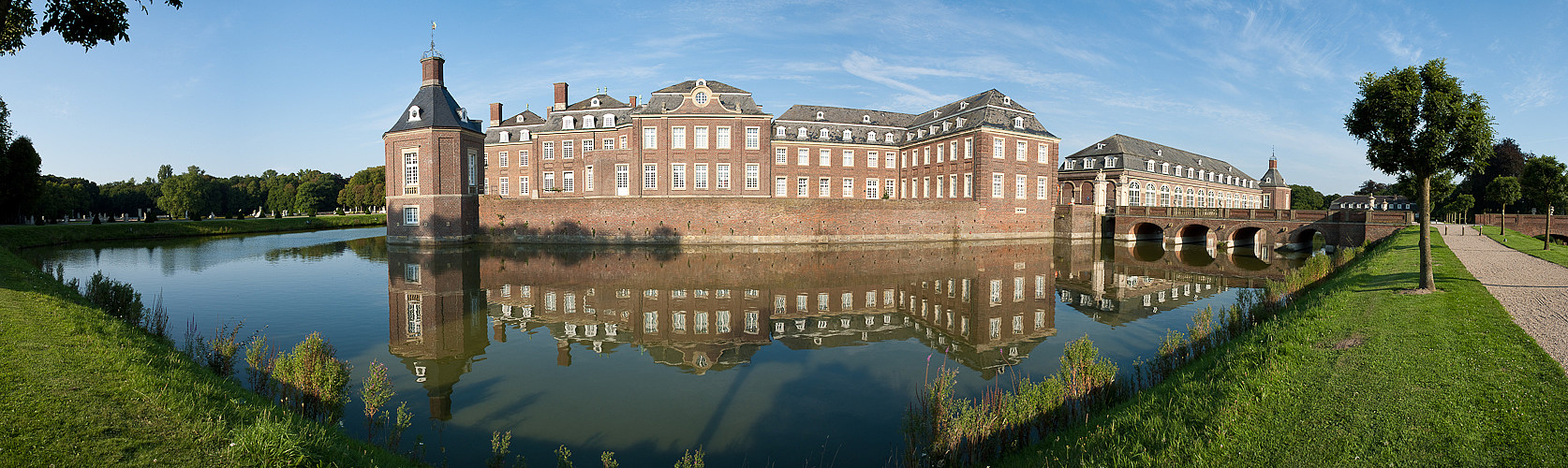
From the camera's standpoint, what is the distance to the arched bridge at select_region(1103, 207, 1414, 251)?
31.5m

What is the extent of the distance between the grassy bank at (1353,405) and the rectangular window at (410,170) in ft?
120

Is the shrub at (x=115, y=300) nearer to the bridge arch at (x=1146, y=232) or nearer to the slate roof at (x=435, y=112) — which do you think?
the slate roof at (x=435, y=112)

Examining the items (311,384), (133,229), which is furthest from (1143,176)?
(133,229)

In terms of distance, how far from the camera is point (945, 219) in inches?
1521

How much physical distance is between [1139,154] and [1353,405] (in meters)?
53.7

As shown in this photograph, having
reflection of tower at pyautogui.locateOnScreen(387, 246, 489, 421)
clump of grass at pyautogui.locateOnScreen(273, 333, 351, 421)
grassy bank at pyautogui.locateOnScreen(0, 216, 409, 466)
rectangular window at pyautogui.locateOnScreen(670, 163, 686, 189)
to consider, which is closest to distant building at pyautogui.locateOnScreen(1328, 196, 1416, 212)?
rectangular window at pyautogui.locateOnScreen(670, 163, 686, 189)

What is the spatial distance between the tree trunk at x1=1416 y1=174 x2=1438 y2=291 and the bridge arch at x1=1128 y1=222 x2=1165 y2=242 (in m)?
33.0

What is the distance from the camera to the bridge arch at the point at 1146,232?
42.9 meters

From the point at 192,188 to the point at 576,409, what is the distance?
84334mm

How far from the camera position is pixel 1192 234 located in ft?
142

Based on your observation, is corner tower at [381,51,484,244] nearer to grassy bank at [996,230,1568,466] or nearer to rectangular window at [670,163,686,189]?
rectangular window at [670,163,686,189]

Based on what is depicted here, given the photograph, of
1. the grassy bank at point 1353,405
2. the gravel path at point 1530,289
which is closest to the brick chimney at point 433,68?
the grassy bank at point 1353,405

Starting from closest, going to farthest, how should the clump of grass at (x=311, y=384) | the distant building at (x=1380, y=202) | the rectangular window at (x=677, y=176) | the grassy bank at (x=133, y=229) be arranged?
the clump of grass at (x=311, y=384) < the grassy bank at (x=133, y=229) < the rectangular window at (x=677, y=176) < the distant building at (x=1380, y=202)

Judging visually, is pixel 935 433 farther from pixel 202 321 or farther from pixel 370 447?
pixel 202 321
